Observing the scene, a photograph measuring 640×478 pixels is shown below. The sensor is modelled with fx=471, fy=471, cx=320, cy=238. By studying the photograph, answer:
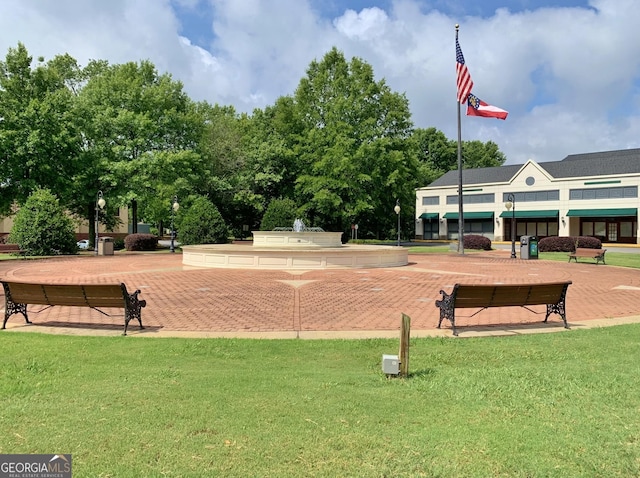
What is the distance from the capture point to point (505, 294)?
27.3ft

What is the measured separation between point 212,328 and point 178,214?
39.7m

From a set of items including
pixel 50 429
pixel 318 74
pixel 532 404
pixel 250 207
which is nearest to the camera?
pixel 50 429

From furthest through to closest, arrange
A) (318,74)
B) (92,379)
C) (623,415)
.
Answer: (318,74), (92,379), (623,415)

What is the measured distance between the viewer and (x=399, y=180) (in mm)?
45812

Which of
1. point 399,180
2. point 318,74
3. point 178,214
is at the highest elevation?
point 318,74

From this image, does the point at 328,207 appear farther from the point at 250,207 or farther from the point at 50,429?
the point at 50,429

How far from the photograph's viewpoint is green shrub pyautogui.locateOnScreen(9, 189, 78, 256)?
28.3 meters

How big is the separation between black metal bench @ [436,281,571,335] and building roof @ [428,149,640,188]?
4806 centimetres

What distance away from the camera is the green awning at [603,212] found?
47250 mm

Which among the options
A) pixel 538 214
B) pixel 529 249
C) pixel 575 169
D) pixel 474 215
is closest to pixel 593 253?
pixel 529 249

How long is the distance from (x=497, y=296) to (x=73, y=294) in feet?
24.3

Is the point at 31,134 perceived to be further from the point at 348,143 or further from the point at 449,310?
the point at 449,310

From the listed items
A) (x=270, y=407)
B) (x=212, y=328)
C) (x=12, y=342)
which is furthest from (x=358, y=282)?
(x=270, y=407)

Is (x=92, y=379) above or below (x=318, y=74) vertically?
below
